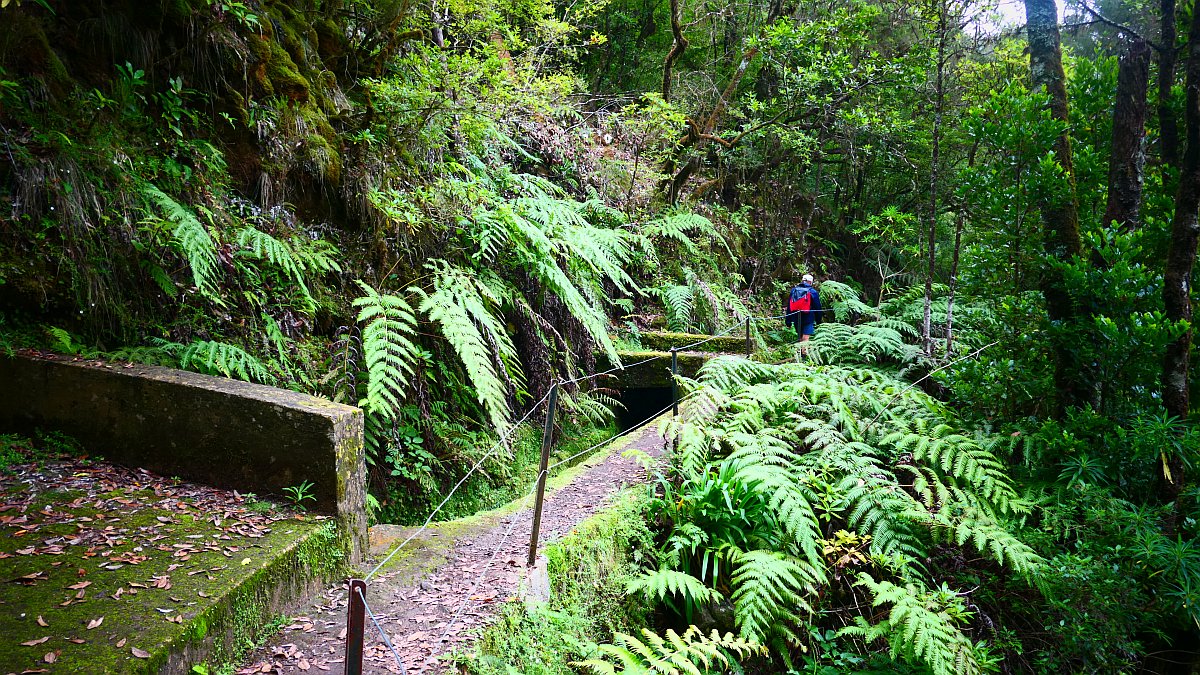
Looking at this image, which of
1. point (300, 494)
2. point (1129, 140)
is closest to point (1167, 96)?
point (1129, 140)

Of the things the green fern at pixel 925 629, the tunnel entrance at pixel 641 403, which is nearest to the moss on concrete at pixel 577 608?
the green fern at pixel 925 629

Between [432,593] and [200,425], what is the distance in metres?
1.55

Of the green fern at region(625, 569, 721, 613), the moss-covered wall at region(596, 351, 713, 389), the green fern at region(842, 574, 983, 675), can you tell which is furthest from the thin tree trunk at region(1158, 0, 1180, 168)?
the green fern at region(625, 569, 721, 613)

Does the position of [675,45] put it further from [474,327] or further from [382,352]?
[382,352]

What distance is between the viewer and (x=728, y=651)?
3.54 m

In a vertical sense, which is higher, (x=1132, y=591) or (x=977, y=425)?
(x=977, y=425)

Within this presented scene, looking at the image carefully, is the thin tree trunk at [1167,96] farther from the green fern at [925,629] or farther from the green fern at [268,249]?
the green fern at [268,249]

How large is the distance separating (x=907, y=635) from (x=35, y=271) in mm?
5352

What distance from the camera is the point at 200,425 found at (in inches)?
126

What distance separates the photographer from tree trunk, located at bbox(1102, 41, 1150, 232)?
14.2ft

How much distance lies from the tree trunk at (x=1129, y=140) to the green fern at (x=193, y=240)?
6.23 m

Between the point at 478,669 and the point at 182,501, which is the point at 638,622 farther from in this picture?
the point at 182,501

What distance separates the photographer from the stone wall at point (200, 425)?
3088mm

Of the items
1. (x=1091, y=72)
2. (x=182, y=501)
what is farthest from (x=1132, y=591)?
(x=182, y=501)
